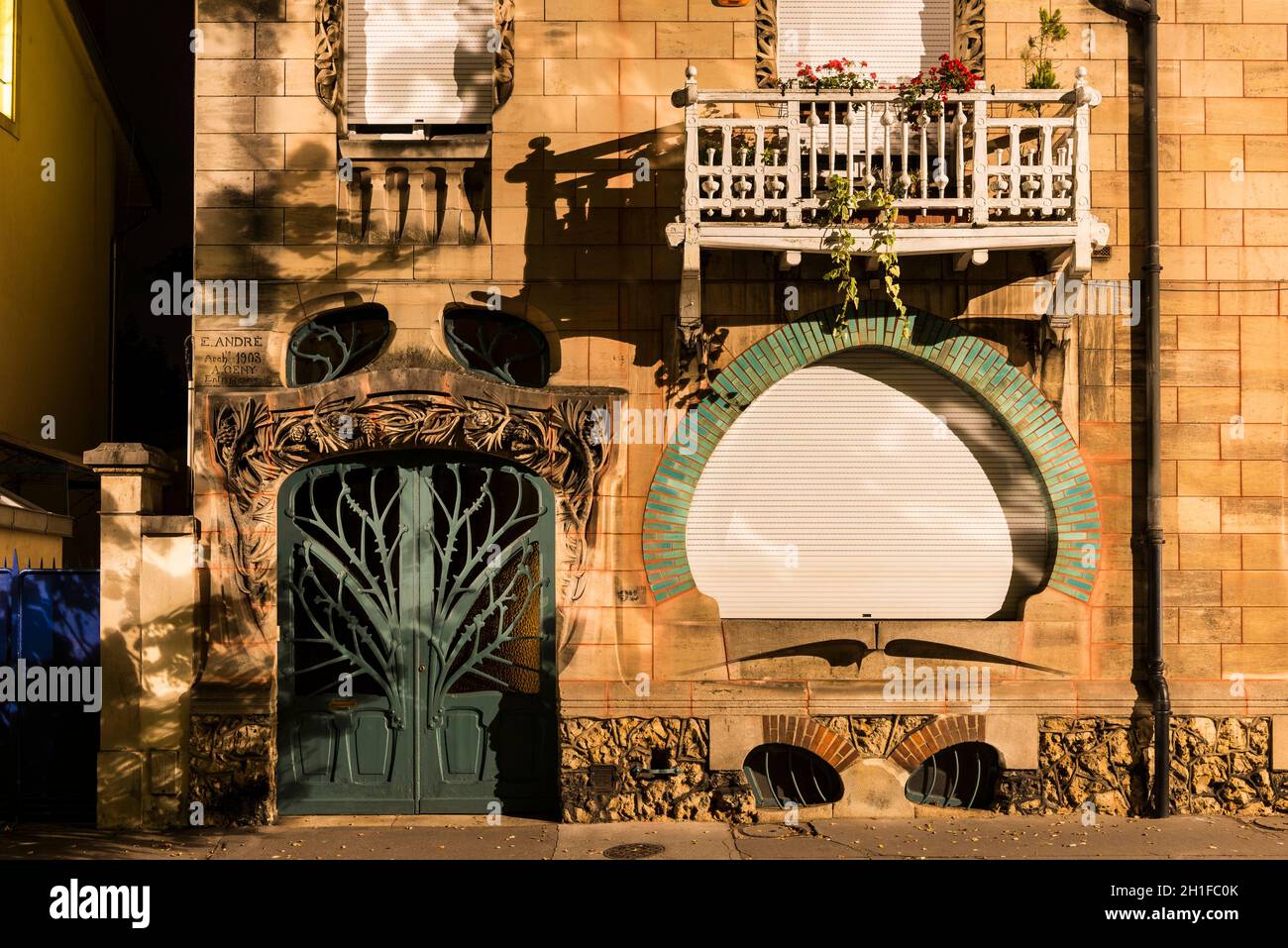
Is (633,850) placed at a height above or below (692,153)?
below

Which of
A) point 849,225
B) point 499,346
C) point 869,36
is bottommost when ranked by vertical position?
point 499,346

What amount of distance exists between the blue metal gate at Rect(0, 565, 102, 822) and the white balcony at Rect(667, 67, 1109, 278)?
6.48 meters

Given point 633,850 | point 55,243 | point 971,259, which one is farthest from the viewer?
point 55,243

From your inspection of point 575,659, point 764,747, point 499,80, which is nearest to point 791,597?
point 764,747

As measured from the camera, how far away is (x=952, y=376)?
11281 mm

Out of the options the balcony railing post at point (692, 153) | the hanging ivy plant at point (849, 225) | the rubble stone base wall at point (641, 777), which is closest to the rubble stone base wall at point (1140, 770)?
the rubble stone base wall at point (641, 777)

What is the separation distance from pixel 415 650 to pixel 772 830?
3.60 m

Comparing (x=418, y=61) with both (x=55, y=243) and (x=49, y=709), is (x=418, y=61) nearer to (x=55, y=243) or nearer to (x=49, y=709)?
(x=49, y=709)

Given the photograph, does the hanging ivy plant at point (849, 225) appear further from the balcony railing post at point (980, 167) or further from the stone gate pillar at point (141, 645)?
the stone gate pillar at point (141, 645)

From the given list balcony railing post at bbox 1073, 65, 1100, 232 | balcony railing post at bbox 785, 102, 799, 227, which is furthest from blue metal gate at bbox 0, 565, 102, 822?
balcony railing post at bbox 1073, 65, 1100, 232

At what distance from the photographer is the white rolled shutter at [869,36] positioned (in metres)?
11.4

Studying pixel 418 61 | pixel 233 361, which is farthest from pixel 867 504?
pixel 233 361

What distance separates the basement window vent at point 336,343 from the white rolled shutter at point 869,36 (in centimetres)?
454

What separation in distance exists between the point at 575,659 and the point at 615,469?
1.78 meters
